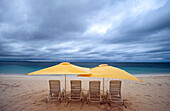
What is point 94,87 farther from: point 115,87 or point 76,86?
point 115,87

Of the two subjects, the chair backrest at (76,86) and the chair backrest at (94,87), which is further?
the chair backrest at (76,86)

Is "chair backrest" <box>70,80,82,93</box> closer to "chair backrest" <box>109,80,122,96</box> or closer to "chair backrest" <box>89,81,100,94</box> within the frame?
"chair backrest" <box>89,81,100,94</box>

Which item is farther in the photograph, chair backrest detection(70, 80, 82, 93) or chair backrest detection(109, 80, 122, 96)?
Answer: chair backrest detection(70, 80, 82, 93)

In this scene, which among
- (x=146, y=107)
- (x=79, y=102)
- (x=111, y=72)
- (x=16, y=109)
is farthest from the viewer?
(x=79, y=102)

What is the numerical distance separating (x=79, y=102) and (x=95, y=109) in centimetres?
89

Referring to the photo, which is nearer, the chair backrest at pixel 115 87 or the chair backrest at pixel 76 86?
the chair backrest at pixel 115 87

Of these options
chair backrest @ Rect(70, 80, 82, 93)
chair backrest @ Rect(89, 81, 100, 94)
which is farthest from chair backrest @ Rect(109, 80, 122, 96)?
chair backrest @ Rect(70, 80, 82, 93)

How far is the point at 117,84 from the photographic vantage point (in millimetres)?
4211

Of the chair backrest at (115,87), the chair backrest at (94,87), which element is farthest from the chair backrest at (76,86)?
the chair backrest at (115,87)

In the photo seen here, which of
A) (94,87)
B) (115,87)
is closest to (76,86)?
(94,87)

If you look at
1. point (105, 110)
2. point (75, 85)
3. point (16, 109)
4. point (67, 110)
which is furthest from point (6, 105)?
point (105, 110)

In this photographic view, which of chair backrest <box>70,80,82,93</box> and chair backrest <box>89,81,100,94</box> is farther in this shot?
chair backrest <box>70,80,82,93</box>

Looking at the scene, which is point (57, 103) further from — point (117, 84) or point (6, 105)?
point (117, 84)

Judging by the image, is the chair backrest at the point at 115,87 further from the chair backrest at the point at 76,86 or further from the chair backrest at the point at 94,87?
the chair backrest at the point at 76,86
